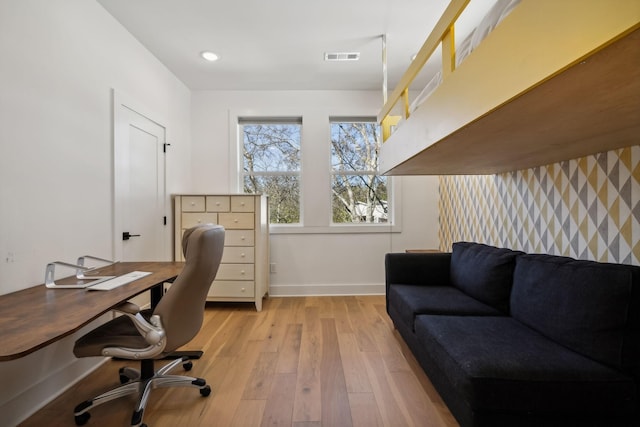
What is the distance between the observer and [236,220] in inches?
127

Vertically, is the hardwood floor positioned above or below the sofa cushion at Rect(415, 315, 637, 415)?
below

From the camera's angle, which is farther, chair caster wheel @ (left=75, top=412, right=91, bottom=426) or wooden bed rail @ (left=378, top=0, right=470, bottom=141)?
chair caster wheel @ (left=75, top=412, right=91, bottom=426)

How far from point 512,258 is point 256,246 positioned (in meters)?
2.32

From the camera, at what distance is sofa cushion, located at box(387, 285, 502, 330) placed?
1.99 meters

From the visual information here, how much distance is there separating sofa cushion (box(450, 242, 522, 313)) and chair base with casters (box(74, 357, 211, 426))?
6.33ft

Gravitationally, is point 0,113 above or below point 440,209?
above

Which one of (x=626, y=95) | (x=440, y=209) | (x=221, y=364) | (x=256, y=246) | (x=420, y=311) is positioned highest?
(x=626, y=95)

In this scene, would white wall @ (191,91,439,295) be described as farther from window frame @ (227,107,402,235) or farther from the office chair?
the office chair

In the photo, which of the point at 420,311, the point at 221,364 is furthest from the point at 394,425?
the point at 221,364

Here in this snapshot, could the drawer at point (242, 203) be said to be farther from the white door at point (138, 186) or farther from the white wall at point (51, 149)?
the white wall at point (51, 149)

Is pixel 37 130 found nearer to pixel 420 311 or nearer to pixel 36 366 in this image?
pixel 36 366

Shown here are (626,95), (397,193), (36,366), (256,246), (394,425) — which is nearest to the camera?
(626,95)

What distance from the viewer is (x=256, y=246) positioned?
3.22 m

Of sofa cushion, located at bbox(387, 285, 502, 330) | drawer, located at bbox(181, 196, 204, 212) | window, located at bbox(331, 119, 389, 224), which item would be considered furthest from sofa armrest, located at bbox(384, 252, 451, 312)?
drawer, located at bbox(181, 196, 204, 212)
